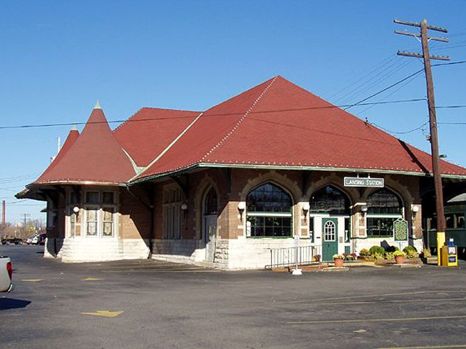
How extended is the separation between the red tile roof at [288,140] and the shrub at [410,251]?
3386mm

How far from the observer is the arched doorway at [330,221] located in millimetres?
26141

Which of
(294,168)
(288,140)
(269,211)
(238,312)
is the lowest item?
(238,312)

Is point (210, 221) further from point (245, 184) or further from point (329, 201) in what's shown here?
point (329, 201)

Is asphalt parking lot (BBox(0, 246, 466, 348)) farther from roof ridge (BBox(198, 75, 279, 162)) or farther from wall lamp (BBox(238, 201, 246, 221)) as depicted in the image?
roof ridge (BBox(198, 75, 279, 162))

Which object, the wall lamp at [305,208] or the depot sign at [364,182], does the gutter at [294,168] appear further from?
the wall lamp at [305,208]

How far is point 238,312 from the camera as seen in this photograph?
1202 cm

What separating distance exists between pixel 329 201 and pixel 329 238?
63.0 inches

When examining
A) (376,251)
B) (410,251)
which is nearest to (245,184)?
(376,251)

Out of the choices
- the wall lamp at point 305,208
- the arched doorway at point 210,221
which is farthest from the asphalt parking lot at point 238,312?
the arched doorway at point 210,221

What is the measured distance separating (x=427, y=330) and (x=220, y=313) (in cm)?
397

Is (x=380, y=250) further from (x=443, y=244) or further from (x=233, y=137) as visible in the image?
(x=233, y=137)

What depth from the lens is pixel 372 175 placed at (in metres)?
26.0

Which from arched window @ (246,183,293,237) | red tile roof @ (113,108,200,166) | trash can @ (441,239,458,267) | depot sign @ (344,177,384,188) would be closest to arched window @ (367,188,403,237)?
depot sign @ (344,177,384,188)

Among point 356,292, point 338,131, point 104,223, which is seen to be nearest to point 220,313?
point 356,292
